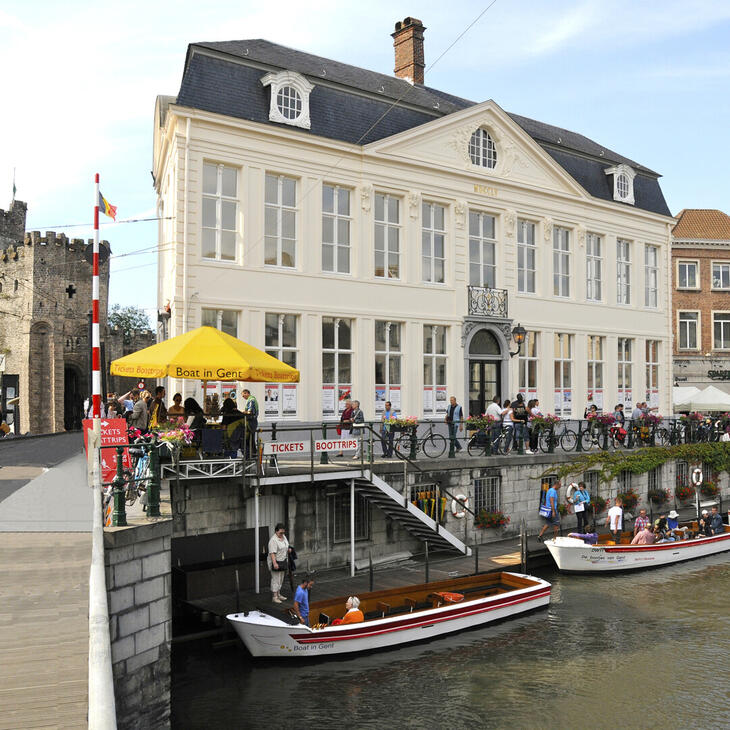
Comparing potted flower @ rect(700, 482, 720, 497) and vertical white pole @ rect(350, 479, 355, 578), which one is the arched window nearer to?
potted flower @ rect(700, 482, 720, 497)

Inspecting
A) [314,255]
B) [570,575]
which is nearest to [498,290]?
[314,255]

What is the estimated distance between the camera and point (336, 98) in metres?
21.3

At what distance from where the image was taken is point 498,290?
2427 centimetres

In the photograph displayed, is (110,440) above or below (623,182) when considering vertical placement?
below

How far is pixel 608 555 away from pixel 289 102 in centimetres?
1437

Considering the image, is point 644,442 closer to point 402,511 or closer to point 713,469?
point 713,469

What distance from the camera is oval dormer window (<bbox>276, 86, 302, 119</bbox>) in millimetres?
20094

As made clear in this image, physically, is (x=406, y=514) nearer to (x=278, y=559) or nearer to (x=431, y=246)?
(x=278, y=559)

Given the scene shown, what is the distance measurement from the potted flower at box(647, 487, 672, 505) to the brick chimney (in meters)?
15.8

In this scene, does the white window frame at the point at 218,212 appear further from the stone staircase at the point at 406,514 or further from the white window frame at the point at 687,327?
the white window frame at the point at 687,327

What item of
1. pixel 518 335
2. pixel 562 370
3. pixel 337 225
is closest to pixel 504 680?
pixel 337 225

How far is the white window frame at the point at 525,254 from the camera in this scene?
25156 mm

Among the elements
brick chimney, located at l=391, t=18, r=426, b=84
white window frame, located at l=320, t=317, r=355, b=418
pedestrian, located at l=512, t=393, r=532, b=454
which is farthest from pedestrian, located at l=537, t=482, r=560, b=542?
brick chimney, located at l=391, t=18, r=426, b=84

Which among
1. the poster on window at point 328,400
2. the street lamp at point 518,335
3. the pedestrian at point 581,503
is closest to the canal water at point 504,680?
the pedestrian at point 581,503
